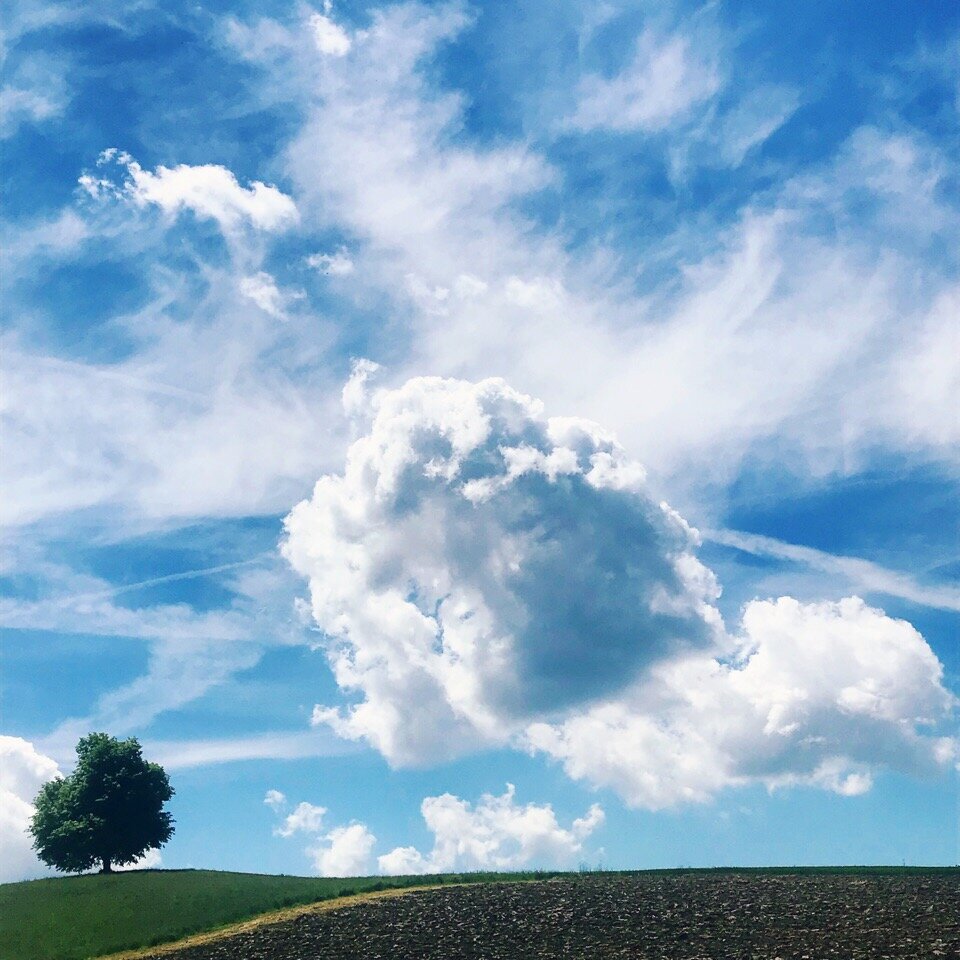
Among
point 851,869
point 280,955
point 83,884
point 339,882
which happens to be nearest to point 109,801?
point 83,884

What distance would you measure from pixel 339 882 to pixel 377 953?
2365 centimetres

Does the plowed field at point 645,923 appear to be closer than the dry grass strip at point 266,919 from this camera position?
Yes

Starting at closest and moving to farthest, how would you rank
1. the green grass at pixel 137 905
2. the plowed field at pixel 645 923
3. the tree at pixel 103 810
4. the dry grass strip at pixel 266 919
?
the plowed field at pixel 645 923, the dry grass strip at pixel 266 919, the green grass at pixel 137 905, the tree at pixel 103 810

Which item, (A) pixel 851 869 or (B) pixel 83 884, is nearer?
(A) pixel 851 869

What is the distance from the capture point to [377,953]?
47000 millimetres

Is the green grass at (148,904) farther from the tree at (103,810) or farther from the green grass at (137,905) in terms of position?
the tree at (103,810)

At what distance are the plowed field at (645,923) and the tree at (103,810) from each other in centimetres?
5051

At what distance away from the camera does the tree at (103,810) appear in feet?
318

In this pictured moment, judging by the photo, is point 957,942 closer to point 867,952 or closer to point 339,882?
point 867,952

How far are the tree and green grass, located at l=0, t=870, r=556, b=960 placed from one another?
1589cm

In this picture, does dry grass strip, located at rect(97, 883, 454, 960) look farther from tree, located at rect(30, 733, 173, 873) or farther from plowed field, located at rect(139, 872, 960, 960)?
tree, located at rect(30, 733, 173, 873)

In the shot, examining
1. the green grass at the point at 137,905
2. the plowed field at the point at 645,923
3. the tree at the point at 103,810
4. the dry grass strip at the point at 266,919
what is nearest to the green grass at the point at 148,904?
the green grass at the point at 137,905

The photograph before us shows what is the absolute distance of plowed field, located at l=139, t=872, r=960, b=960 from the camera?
45.0 meters

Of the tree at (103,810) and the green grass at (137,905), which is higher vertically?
the tree at (103,810)
